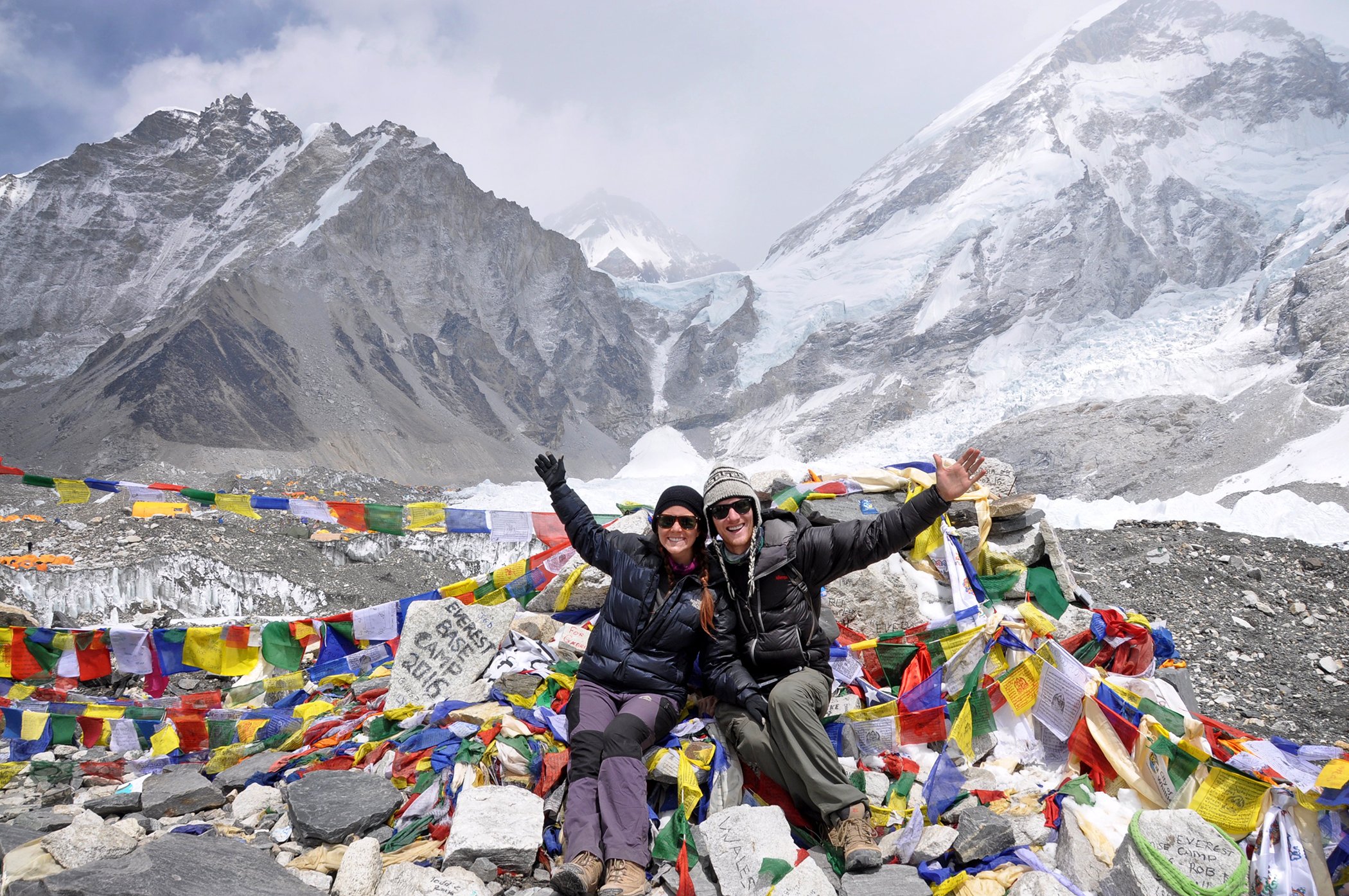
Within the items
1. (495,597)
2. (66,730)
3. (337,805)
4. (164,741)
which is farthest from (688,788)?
(66,730)

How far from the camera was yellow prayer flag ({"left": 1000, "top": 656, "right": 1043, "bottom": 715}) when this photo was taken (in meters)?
4.01

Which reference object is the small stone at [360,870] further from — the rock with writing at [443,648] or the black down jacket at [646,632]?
the rock with writing at [443,648]

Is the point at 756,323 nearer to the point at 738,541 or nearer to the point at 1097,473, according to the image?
the point at 1097,473

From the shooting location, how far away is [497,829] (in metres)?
3.05

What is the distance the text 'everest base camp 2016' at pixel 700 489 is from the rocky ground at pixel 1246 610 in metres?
0.06

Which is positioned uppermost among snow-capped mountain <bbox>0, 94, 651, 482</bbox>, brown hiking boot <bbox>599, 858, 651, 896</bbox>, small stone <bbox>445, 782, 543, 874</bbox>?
snow-capped mountain <bbox>0, 94, 651, 482</bbox>

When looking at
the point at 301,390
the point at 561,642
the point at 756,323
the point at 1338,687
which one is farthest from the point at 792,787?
the point at 756,323

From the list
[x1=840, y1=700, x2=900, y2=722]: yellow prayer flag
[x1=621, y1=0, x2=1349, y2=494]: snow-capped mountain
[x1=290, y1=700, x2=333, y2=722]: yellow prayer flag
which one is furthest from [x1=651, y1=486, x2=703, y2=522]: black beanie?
[x1=621, y1=0, x2=1349, y2=494]: snow-capped mountain

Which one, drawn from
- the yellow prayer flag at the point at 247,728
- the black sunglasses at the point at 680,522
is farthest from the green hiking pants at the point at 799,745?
the yellow prayer flag at the point at 247,728

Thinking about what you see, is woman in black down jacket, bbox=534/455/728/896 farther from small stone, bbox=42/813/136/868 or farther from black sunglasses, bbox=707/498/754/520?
small stone, bbox=42/813/136/868

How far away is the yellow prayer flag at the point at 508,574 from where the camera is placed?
6660 mm

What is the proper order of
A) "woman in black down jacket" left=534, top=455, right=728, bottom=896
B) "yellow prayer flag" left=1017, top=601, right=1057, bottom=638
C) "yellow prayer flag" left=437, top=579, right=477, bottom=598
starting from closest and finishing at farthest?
"woman in black down jacket" left=534, top=455, right=728, bottom=896, "yellow prayer flag" left=1017, top=601, right=1057, bottom=638, "yellow prayer flag" left=437, top=579, right=477, bottom=598

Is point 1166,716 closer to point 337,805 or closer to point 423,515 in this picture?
point 337,805

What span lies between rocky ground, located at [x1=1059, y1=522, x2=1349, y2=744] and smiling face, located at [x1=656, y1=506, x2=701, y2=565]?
18.4ft
